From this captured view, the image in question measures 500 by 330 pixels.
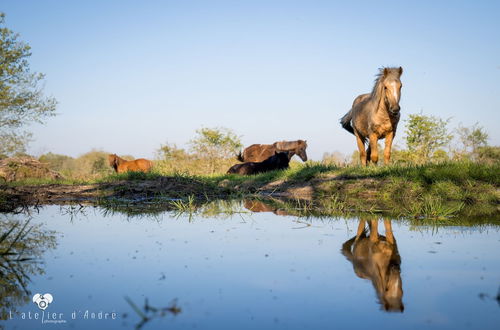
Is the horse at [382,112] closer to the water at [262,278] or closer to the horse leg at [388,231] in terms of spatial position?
the horse leg at [388,231]

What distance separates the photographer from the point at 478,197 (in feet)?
20.7

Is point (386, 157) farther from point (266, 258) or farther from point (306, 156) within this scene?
point (306, 156)

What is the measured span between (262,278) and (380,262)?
0.79 metres

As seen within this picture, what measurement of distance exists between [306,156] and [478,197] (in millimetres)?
14110

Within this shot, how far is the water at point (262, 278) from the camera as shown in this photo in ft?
5.40

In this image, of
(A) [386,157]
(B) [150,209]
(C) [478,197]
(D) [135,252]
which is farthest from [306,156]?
(D) [135,252]

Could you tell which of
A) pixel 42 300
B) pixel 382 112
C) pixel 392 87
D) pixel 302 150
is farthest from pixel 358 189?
pixel 302 150

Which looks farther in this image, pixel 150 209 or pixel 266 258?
pixel 150 209

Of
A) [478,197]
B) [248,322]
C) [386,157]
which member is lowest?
[248,322]

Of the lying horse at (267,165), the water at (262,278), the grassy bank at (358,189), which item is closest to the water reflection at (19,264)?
the water at (262,278)

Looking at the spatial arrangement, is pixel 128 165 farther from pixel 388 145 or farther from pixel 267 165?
pixel 388 145

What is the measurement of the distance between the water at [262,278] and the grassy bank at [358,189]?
197 cm

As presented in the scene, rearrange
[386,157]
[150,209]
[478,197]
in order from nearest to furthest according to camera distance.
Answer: [150,209], [478,197], [386,157]

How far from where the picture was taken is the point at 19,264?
8.25ft
